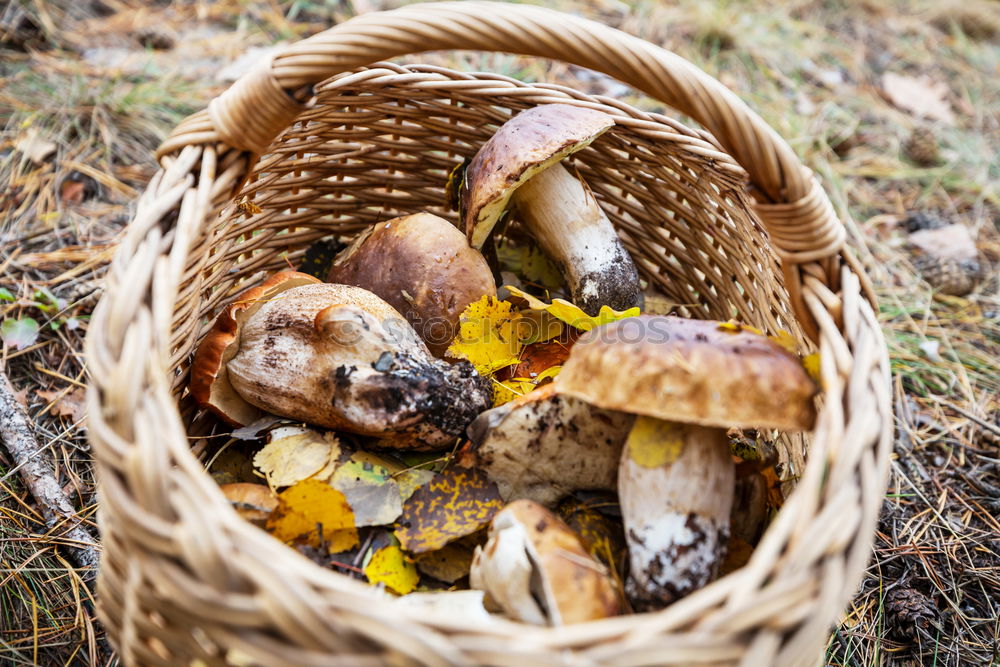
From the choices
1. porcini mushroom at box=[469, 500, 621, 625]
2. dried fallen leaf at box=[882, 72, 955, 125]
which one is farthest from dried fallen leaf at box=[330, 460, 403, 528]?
dried fallen leaf at box=[882, 72, 955, 125]

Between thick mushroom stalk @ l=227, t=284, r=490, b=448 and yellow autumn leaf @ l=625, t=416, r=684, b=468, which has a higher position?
yellow autumn leaf @ l=625, t=416, r=684, b=468

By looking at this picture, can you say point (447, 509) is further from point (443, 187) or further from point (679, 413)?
point (443, 187)

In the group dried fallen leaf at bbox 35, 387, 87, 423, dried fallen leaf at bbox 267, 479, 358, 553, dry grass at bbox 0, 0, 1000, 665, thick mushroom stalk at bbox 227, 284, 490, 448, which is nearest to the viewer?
dried fallen leaf at bbox 267, 479, 358, 553

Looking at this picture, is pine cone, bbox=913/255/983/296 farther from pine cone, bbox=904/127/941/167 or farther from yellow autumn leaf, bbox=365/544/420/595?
yellow autumn leaf, bbox=365/544/420/595

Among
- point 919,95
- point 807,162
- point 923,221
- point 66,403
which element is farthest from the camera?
point 919,95

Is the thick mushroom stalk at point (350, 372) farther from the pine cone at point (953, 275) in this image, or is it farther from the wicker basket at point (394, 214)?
the pine cone at point (953, 275)

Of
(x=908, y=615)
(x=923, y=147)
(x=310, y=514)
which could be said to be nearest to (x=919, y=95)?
(x=923, y=147)
